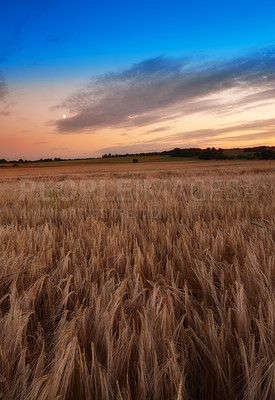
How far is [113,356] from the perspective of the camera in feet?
2.18

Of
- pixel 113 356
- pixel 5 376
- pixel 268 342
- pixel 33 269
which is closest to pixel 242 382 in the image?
pixel 268 342

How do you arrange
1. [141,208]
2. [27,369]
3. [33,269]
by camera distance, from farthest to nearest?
[141,208] → [33,269] → [27,369]

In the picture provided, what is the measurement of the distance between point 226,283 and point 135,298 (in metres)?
0.47

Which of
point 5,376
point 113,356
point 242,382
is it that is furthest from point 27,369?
point 242,382

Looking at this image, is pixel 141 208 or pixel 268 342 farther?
pixel 141 208

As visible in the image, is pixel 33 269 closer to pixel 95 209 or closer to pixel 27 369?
pixel 27 369

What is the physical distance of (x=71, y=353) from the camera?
0.62 metres

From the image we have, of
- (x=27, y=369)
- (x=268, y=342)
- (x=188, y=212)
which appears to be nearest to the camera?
(x=27, y=369)

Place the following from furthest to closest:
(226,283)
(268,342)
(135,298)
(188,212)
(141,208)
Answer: (141,208) → (188,212) → (226,283) → (135,298) → (268,342)

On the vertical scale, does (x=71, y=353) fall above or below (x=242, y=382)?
above

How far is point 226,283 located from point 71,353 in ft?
2.59

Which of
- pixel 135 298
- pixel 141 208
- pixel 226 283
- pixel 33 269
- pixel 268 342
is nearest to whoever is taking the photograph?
pixel 268 342

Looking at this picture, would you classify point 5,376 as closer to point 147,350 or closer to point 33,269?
point 147,350

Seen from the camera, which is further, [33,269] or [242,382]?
[33,269]
